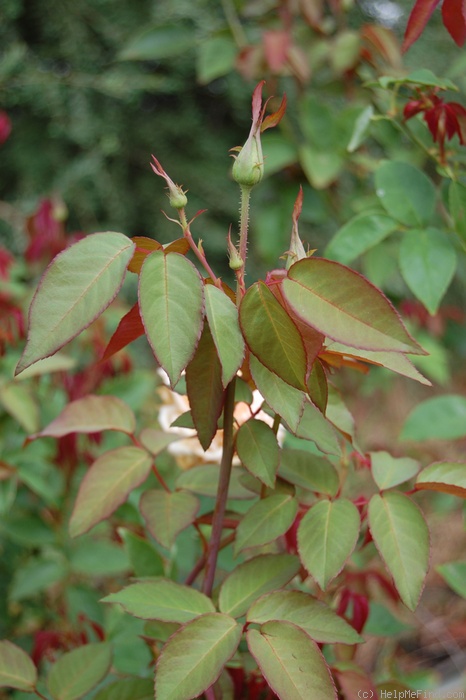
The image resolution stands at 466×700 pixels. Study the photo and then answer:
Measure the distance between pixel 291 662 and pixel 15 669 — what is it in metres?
0.23

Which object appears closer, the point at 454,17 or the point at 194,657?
the point at 194,657

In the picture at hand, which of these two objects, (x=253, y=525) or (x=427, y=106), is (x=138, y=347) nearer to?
(x=427, y=106)

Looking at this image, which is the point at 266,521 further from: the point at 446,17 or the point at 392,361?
the point at 446,17

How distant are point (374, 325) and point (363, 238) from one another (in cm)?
37

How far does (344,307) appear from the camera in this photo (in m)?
0.39

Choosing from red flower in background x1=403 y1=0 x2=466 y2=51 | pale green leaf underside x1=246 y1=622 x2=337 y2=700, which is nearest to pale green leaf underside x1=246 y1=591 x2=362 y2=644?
pale green leaf underside x1=246 y1=622 x2=337 y2=700

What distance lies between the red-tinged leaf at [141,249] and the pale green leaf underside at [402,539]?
0.74 ft

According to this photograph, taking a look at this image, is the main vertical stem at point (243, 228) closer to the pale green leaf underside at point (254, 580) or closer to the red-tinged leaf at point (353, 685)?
the pale green leaf underside at point (254, 580)

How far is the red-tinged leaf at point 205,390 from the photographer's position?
1.38 feet

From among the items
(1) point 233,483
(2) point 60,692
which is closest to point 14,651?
(2) point 60,692

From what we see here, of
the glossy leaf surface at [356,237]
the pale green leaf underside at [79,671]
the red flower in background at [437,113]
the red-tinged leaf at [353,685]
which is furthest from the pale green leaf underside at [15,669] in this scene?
the red flower in background at [437,113]

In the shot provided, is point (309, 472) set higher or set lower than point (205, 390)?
lower

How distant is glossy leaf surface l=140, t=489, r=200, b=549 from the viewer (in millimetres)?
504

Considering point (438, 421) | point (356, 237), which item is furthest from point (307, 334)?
point (438, 421)
